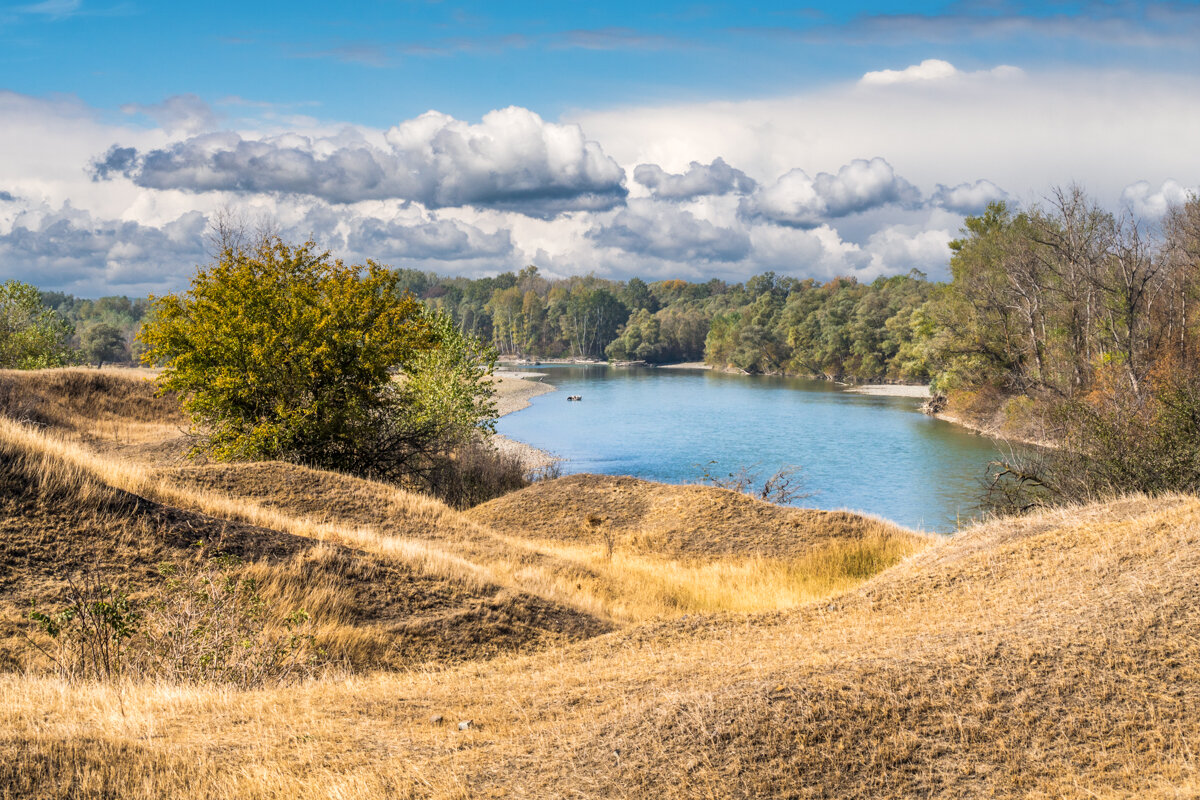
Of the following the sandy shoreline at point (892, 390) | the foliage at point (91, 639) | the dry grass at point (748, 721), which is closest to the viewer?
the dry grass at point (748, 721)

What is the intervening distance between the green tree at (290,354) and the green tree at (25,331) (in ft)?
90.7

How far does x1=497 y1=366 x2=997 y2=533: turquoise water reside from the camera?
34375 mm

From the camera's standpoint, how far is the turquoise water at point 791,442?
34.4 metres

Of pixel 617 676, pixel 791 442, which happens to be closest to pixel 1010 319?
pixel 791 442

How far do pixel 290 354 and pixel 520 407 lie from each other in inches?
1907

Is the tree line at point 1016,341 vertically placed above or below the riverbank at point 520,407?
above

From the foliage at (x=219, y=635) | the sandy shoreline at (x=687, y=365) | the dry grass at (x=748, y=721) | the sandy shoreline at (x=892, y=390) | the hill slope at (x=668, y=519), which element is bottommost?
the sandy shoreline at (x=687, y=365)

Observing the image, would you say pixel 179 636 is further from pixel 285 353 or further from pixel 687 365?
pixel 687 365

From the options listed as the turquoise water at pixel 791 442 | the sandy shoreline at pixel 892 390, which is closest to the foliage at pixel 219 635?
the turquoise water at pixel 791 442

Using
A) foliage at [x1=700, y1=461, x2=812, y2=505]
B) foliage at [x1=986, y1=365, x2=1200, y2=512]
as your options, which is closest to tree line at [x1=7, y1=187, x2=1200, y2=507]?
foliage at [x1=986, y1=365, x2=1200, y2=512]

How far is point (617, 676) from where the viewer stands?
6.67 meters

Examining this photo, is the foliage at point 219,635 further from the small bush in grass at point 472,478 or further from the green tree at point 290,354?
the small bush in grass at point 472,478

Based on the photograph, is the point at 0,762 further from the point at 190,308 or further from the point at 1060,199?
the point at 1060,199

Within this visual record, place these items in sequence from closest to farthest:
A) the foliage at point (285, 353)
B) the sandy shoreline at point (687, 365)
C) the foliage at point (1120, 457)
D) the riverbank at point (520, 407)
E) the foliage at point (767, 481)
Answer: the foliage at point (1120, 457) → the foliage at point (285, 353) → the foliage at point (767, 481) → the riverbank at point (520, 407) → the sandy shoreline at point (687, 365)
